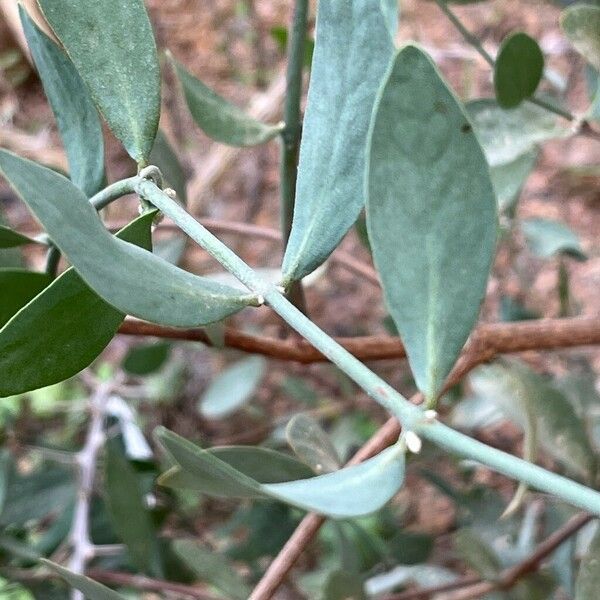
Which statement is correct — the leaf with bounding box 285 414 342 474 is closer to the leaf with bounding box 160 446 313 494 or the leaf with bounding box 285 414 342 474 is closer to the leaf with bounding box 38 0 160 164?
the leaf with bounding box 160 446 313 494

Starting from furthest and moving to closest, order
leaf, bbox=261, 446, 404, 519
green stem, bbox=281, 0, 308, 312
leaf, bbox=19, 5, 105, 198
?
green stem, bbox=281, 0, 308, 312 < leaf, bbox=19, 5, 105, 198 < leaf, bbox=261, 446, 404, 519

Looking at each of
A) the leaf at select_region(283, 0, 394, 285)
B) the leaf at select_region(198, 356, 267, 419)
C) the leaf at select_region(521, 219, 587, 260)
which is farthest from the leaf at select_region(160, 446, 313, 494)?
the leaf at select_region(198, 356, 267, 419)

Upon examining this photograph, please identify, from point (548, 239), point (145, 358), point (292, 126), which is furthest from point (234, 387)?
point (292, 126)

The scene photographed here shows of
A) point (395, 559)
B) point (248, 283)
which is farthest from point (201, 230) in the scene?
point (395, 559)

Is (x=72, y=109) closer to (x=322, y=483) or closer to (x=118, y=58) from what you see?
(x=118, y=58)

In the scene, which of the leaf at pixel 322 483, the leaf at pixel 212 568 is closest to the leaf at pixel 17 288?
the leaf at pixel 322 483

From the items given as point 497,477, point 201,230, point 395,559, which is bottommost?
point 497,477

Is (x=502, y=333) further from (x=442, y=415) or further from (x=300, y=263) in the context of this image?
(x=442, y=415)
